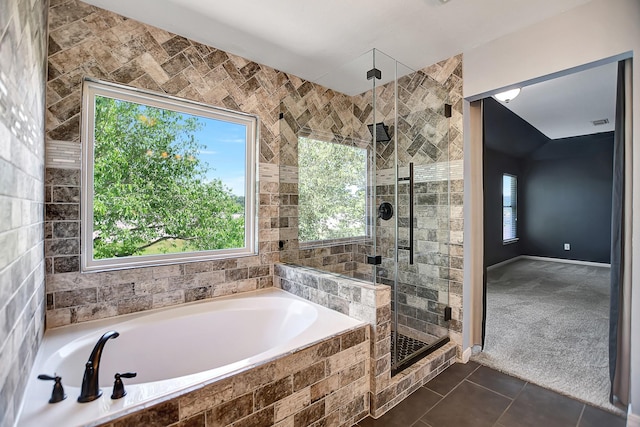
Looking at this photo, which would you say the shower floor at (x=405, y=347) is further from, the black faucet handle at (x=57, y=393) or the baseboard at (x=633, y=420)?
the black faucet handle at (x=57, y=393)

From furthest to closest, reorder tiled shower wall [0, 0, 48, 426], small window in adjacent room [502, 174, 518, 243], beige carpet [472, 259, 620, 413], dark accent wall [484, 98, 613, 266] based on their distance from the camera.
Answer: small window in adjacent room [502, 174, 518, 243], dark accent wall [484, 98, 613, 266], beige carpet [472, 259, 620, 413], tiled shower wall [0, 0, 48, 426]

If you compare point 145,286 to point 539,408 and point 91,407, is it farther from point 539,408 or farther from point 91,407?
point 539,408

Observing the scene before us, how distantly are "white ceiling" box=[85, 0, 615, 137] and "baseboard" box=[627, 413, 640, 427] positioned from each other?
255cm

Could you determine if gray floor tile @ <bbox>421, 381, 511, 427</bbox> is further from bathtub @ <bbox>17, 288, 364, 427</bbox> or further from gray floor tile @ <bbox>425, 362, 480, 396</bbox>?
bathtub @ <bbox>17, 288, 364, 427</bbox>

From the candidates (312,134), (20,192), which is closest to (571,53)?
(312,134)

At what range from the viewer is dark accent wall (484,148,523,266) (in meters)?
6.10

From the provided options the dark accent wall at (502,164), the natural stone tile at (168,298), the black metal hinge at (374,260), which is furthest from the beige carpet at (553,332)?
the natural stone tile at (168,298)

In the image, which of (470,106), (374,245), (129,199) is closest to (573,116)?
(470,106)

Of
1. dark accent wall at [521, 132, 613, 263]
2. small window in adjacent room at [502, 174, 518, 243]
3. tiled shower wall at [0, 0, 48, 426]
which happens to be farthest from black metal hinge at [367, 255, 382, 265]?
dark accent wall at [521, 132, 613, 263]

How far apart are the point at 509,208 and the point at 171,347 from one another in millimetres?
7679

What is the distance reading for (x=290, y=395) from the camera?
1.49 meters

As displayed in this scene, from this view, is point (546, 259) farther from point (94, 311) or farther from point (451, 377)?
point (94, 311)

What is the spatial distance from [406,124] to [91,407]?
2.69 m

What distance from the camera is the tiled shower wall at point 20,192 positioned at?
97 cm
